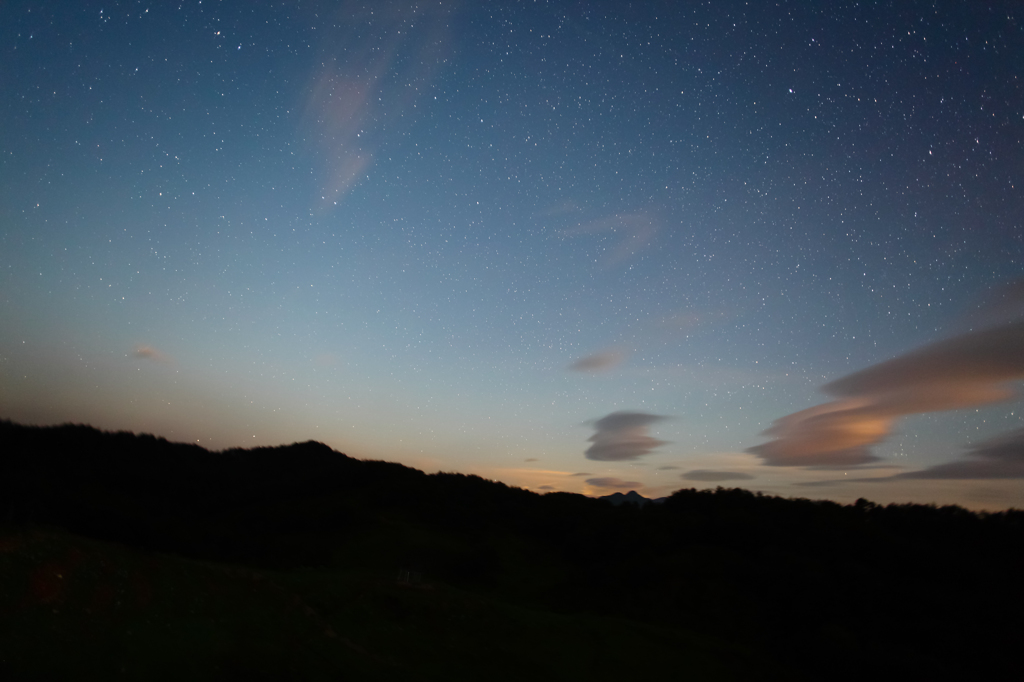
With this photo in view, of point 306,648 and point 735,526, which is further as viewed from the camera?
point 735,526

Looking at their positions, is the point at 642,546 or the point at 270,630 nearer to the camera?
the point at 270,630

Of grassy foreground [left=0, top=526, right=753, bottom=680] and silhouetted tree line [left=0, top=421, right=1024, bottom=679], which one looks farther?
silhouetted tree line [left=0, top=421, right=1024, bottom=679]

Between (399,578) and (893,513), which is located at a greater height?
(893,513)

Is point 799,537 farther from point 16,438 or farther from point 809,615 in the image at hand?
point 16,438

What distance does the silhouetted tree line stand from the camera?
3152 centimetres

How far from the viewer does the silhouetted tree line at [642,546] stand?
31516 millimetres

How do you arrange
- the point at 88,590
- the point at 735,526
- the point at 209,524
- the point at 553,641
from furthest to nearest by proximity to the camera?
the point at 209,524 < the point at 735,526 < the point at 553,641 < the point at 88,590

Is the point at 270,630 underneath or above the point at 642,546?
underneath

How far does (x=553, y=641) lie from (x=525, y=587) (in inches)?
751

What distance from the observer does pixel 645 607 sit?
37.3m

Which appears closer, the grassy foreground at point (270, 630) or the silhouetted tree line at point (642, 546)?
the grassy foreground at point (270, 630)

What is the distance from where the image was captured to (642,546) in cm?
4794

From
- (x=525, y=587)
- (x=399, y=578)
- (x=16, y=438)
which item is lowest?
(x=525, y=587)

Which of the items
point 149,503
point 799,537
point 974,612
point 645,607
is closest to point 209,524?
point 149,503
